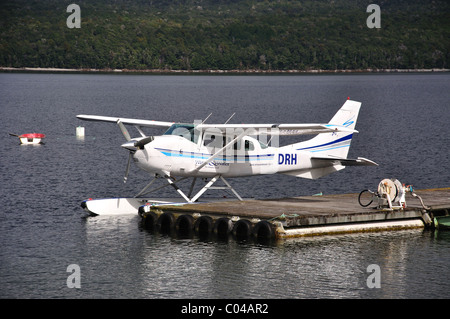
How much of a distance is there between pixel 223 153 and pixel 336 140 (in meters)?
4.53

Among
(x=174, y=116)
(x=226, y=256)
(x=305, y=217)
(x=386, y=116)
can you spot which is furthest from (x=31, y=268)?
(x=386, y=116)

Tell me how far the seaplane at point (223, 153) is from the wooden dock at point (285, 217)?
1.03 m

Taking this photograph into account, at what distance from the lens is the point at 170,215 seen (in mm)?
23344

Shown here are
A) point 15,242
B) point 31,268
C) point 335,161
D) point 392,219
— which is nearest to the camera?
point 31,268

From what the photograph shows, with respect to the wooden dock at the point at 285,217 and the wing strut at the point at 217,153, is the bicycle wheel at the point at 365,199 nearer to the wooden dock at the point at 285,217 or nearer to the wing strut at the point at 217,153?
the wooden dock at the point at 285,217

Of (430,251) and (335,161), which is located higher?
(335,161)

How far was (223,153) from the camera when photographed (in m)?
24.4

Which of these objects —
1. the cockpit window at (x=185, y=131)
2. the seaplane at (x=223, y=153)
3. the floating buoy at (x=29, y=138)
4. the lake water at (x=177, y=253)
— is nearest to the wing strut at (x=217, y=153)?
the seaplane at (x=223, y=153)

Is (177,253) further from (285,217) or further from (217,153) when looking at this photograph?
(217,153)

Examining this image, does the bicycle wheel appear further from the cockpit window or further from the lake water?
the cockpit window

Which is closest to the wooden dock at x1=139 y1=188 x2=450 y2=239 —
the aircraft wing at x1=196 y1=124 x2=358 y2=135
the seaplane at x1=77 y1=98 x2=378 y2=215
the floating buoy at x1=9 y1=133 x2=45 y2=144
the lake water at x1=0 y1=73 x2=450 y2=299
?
the lake water at x1=0 y1=73 x2=450 y2=299
